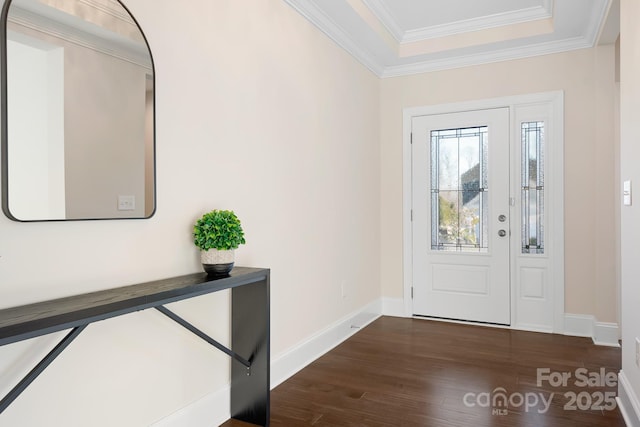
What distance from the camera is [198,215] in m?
2.18

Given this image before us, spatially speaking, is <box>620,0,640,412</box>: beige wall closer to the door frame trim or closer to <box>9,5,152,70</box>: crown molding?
the door frame trim

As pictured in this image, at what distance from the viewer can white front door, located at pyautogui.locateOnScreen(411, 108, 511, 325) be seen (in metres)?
4.08

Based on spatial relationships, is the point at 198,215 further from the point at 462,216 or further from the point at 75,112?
the point at 462,216

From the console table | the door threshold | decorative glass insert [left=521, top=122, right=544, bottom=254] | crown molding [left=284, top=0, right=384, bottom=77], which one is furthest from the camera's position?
the door threshold

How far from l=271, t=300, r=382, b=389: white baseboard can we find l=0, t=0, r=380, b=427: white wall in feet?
0.24

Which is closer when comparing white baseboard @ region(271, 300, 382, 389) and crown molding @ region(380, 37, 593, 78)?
white baseboard @ region(271, 300, 382, 389)

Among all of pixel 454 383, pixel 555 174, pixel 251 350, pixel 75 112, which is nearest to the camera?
pixel 75 112

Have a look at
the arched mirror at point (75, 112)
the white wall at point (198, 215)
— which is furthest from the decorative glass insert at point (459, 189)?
the arched mirror at point (75, 112)

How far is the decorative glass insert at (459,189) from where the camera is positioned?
13.6ft

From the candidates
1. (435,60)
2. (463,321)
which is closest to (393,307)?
(463,321)

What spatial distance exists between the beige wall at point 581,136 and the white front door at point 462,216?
0.29m

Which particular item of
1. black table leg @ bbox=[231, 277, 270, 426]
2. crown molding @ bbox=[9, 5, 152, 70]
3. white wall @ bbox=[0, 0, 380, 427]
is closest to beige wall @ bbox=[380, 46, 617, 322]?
white wall @ bbox=[0, 0, 380, 427]

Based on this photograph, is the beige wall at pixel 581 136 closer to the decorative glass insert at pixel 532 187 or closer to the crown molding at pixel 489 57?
the crown molding at pixel 489 57

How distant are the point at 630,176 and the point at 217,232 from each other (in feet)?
6.67
